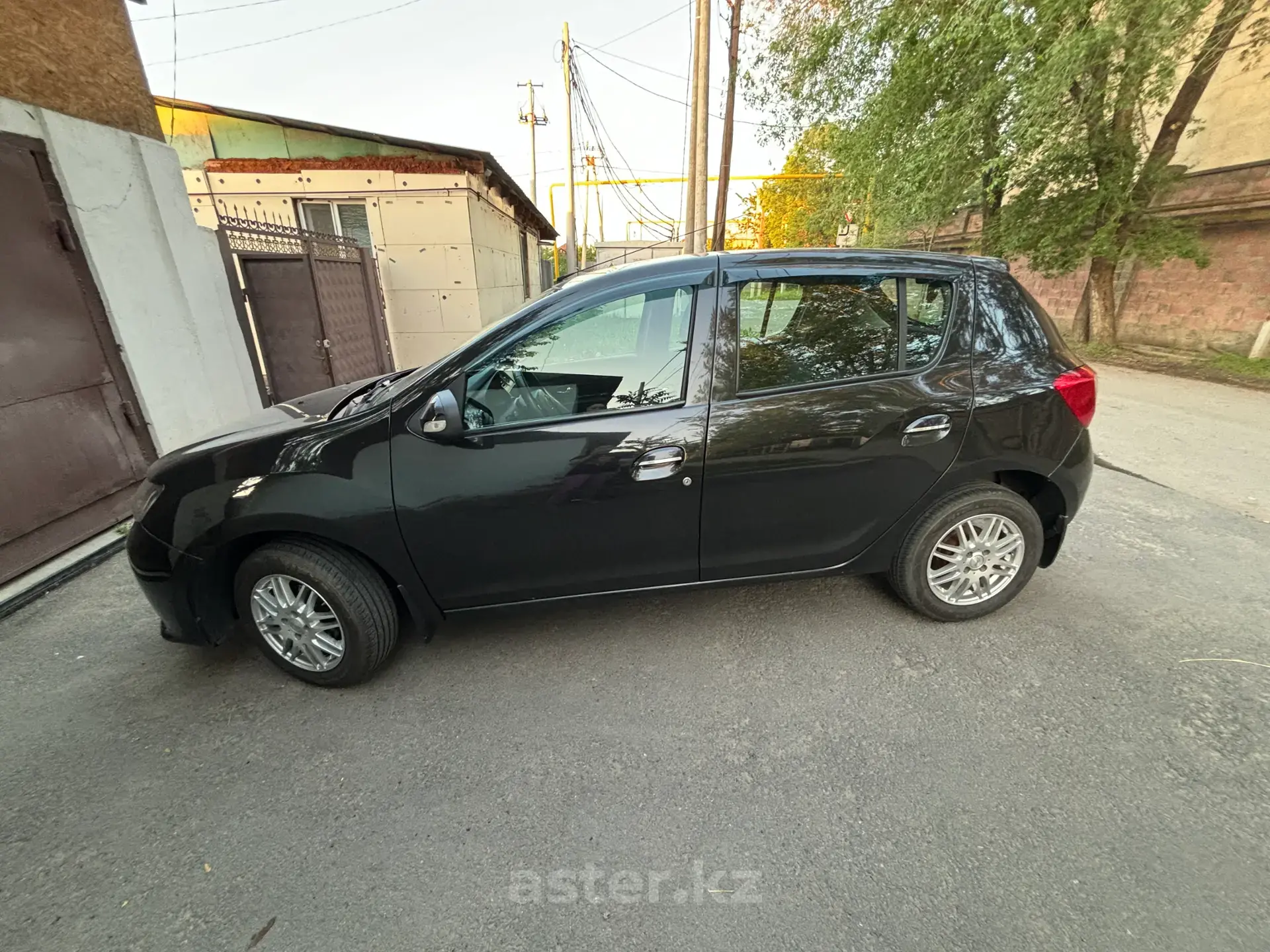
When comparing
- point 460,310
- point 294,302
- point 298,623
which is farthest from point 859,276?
point 460,310

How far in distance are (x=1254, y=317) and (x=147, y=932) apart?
1496 cm

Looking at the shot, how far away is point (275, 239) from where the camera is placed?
19.6 feet

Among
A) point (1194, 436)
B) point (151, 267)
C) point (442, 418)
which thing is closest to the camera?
point (442, 418)

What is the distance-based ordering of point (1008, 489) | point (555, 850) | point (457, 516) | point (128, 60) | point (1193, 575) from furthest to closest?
point (128, 60) → point (1193, 575) → point (1008, 489) → point (457, 516) → point (555, 850)

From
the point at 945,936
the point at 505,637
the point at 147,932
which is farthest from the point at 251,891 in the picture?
the point at 945,936

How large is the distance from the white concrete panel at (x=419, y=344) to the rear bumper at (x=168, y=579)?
26.4ft

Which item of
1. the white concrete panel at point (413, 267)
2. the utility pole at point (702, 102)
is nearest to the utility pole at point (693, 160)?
the utility pole at point (702, 102)

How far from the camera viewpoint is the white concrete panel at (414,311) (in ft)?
31.3

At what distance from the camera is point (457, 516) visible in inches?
84.8

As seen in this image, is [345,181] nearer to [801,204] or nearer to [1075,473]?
[1075,473]

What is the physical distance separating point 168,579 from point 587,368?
1.95m

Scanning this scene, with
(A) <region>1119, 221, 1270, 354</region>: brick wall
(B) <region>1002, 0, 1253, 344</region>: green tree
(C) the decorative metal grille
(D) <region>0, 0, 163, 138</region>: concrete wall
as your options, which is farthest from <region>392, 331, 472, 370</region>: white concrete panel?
(A) <region>1119, 221, 1270, 354</region>: brick wall

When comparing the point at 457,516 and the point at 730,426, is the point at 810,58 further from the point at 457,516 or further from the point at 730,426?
the point at 457,516

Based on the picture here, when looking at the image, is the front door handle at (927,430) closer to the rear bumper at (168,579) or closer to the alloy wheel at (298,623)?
the alloy wheel at (298,623)
